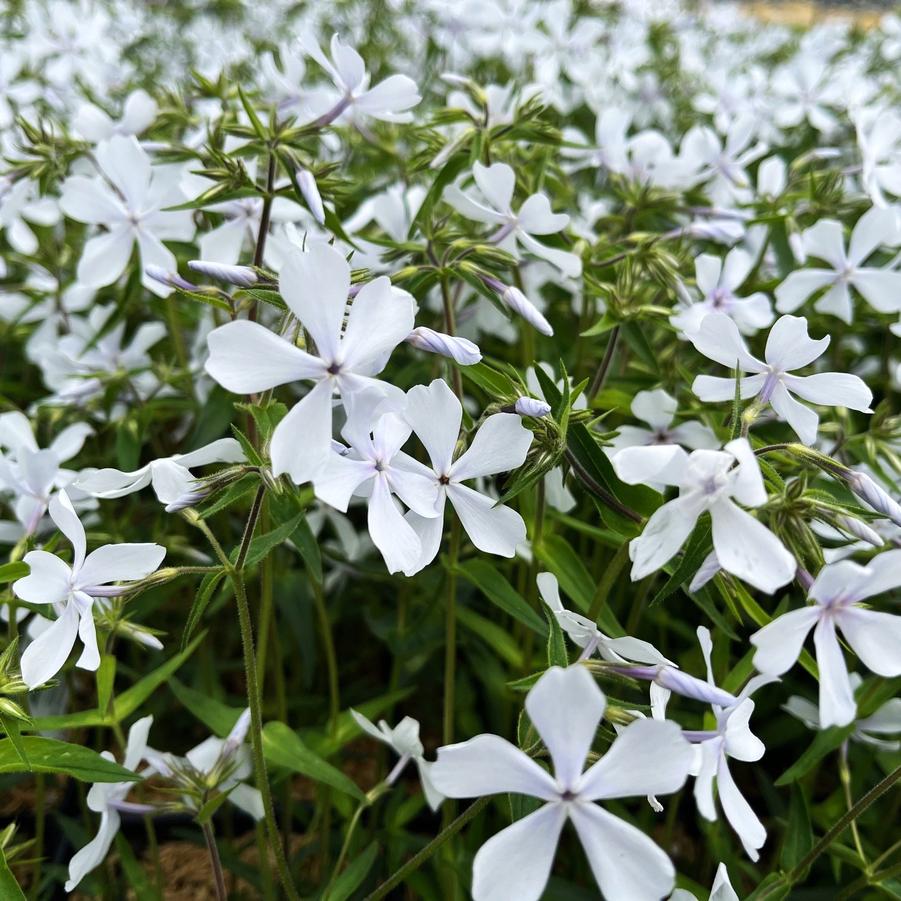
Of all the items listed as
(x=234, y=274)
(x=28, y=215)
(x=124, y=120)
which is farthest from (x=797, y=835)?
(x=28, y=215)

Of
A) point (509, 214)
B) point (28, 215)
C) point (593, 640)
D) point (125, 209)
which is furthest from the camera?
point (28, 215)

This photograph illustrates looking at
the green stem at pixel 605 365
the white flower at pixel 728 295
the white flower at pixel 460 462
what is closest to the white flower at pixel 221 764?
the white flower at pixel 460 462

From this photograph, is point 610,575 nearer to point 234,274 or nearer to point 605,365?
point 605,365

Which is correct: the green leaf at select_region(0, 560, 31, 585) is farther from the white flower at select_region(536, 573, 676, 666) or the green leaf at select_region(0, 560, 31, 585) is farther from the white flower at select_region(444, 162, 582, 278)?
the white flower at select_region(444, 162, 582, 278)

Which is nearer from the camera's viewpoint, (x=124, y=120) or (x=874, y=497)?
(x=874, y=497)

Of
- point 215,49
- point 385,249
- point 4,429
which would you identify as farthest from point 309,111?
point 215,49

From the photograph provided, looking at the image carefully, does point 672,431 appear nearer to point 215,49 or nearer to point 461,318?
point 461,318
